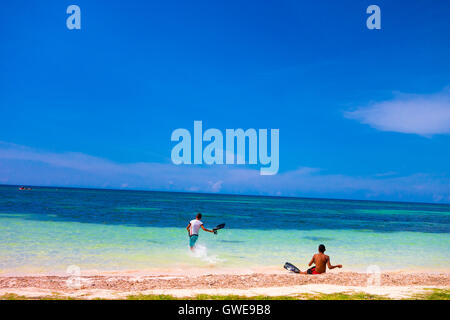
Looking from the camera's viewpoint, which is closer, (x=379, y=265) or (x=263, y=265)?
(x=263, y=265)

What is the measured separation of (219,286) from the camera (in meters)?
10.5

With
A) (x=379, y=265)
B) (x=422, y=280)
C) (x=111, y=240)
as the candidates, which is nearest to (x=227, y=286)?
(x=422, y=280)

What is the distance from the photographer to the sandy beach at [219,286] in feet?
28.3

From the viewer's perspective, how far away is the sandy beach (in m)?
8.62

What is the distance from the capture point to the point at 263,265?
16.3m

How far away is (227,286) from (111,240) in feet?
45.1
